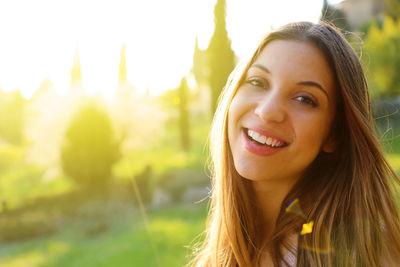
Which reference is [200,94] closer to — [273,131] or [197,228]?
[197,228]

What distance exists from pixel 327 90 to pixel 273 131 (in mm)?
283

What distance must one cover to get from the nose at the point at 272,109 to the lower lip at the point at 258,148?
0.37 ft

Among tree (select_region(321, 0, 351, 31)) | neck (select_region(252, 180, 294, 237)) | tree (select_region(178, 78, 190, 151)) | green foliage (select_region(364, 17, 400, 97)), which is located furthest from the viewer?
green foliage (select_region(364, 17, 400, 97))

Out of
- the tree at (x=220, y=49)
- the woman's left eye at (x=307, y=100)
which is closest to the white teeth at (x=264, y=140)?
the woman's left eye at (x=307, y=100)

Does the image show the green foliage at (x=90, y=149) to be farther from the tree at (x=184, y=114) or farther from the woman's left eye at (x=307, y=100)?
the woman's left eye at (x=307, y=100)

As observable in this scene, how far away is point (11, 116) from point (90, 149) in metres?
8.23

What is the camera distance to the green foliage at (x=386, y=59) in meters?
16.2

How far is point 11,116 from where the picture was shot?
51.3ft

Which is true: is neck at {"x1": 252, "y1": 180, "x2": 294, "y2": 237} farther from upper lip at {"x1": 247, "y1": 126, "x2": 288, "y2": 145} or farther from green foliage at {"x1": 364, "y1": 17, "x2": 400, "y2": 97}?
green foliage at {"x1": 364, "y1": 17, "x2": 400, "y2": 97}

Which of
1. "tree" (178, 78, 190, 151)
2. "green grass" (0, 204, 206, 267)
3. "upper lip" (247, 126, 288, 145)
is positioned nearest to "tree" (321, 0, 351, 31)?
"upper lip" (247, 126, 288, 145)

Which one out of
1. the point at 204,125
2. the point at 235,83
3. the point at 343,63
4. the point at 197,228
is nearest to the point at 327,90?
the point at 343,63

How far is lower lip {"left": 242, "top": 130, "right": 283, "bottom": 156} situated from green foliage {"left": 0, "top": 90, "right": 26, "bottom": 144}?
46.2 feet

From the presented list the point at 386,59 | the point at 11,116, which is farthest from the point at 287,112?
the point at 386,59

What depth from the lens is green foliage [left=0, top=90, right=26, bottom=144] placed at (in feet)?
47.8
